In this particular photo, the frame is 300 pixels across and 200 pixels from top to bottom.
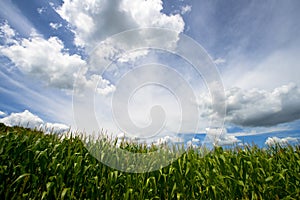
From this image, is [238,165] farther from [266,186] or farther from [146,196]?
[146,196]

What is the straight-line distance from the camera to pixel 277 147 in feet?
21.6

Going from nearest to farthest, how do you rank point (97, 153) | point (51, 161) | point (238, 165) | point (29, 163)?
point (29, 163) → point (51, 161) → point (238, 165) → point (97, 153)

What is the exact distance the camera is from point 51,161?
4.68 m

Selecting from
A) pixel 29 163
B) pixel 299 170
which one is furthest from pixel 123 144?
pixel 299 170

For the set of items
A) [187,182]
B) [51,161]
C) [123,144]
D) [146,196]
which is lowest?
[146,196]

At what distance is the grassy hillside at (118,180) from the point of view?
394 centimetres

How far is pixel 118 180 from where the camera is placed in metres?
4.66

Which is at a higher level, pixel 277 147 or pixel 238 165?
pixel 277 147

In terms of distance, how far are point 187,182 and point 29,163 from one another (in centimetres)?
327

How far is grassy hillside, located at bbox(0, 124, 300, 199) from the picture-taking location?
3.94m

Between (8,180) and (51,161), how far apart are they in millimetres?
869

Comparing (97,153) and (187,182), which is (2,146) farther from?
(187,182)

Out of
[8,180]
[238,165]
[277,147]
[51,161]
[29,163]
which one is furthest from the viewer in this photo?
[277,147]

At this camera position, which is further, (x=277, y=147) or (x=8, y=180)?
(x=277, y=147)
